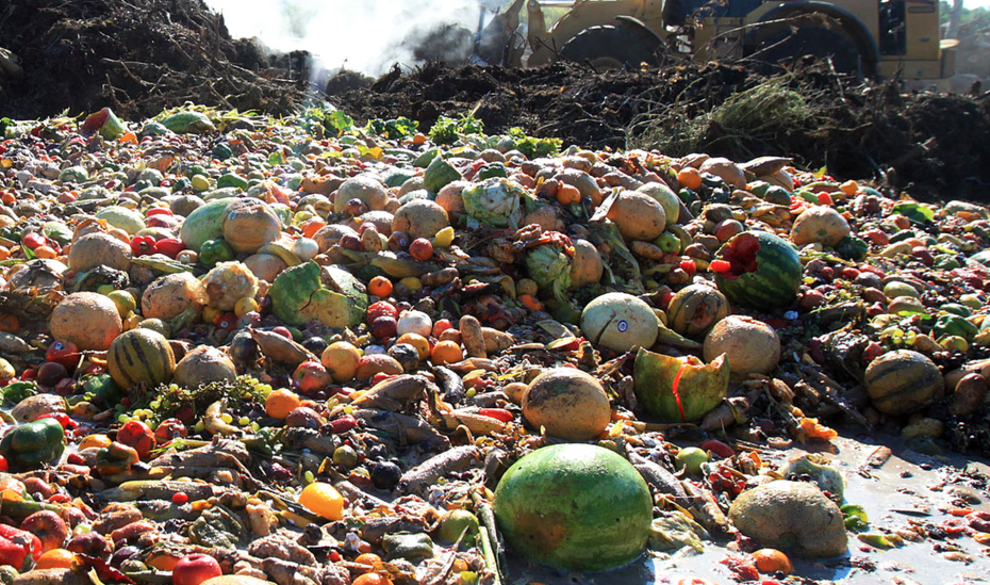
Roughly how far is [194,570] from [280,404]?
1.19 metres

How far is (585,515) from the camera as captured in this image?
274 centimetres

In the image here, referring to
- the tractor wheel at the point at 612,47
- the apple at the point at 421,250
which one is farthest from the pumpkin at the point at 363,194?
the tractor wheel at the point at 612,47

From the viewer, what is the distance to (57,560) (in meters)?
2.21

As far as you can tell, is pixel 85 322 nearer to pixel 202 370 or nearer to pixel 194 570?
pixel 202 370

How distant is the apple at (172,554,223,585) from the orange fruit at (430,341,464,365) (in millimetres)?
2056

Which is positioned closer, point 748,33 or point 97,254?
point 97,254

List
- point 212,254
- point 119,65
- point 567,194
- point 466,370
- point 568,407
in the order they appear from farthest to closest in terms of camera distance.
Result: point 119,65, point 567,194, point 212,254, point 466,370, point 568,407

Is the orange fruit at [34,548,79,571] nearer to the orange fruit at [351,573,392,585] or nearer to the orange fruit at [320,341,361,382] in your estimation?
the orange fruit at [351,573,392,585]

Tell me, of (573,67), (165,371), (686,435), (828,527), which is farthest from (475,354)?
(573,67)

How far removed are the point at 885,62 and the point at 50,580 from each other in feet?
61.6

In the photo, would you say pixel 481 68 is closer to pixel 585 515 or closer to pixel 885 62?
Result: pixel 885 62

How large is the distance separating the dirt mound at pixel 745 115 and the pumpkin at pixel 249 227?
6.51 meters

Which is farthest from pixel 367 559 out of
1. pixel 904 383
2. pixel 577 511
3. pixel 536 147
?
pixel 536 147

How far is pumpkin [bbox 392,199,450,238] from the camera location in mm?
5164
